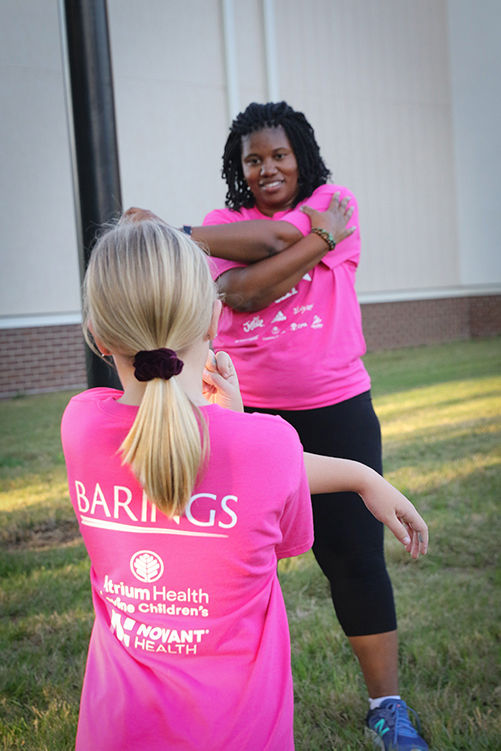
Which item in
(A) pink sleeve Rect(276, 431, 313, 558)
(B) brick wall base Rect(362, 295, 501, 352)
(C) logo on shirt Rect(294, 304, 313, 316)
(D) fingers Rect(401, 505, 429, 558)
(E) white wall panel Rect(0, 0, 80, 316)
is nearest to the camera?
(A) pink sleeve Rect(276, 431, 313, 558)

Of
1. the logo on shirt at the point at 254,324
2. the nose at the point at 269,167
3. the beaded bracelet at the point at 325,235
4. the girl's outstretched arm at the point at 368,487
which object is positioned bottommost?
the girl's outstretched arm at the point at 368,487

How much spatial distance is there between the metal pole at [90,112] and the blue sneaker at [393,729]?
1.50 meters

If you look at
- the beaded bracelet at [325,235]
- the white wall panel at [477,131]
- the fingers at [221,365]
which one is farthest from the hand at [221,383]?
the white wall panel at [477,131]

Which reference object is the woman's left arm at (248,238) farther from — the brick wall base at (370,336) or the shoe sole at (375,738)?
the brick wall base at (370,336)

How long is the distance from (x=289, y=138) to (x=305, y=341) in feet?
2.03

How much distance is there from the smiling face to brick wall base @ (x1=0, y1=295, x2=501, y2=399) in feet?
26.8

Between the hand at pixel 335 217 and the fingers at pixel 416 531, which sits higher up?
the hand at pixel 335 217

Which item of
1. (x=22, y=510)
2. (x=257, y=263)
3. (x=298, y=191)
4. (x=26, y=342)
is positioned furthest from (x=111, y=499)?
(x=26, y=342)

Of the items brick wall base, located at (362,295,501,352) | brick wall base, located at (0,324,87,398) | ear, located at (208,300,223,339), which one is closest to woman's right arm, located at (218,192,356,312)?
ear, located at (208,300,223,339)

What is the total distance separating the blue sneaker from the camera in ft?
5.61

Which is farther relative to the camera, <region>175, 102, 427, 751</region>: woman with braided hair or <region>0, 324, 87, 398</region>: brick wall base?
<region>0, 324, 87, 398</region>: brick wall base

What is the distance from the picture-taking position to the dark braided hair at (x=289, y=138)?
6.43 feet

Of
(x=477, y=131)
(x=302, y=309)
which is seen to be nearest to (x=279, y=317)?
(x=302, y=309)

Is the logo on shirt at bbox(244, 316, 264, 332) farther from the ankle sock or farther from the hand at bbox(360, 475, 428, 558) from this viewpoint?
the ankle sock
